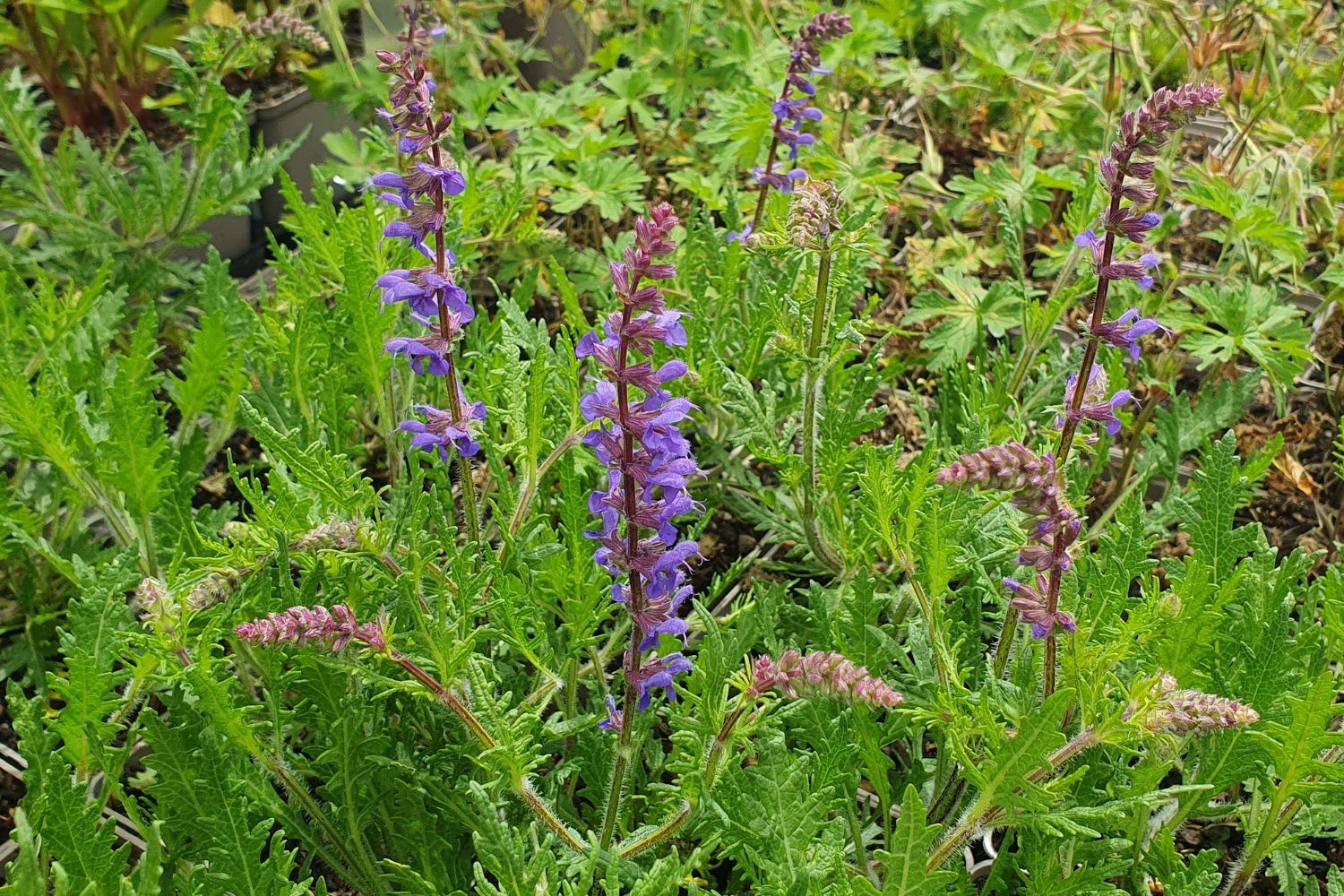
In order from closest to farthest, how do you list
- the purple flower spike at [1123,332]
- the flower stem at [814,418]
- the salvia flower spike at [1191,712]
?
the salvia flower spike at [1191,712]
the purple flower spike at [1123,332]
the flower stem at [814,418]

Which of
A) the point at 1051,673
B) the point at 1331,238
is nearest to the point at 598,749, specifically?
the point at 1051,673

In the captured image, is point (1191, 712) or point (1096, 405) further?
point (1096, 405)

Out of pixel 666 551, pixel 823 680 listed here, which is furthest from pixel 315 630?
pixel 823 680

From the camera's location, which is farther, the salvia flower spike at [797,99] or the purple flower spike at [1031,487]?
the salvia flower spike at [797,99]

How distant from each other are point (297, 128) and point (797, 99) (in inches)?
76.8

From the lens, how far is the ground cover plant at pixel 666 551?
3.58ft

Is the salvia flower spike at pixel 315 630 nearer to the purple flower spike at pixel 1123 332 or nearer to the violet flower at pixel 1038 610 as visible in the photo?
the violet flower at pixel 1038 610

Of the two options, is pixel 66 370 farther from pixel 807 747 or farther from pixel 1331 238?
pixel 1331 238

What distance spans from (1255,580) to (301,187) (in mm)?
2833

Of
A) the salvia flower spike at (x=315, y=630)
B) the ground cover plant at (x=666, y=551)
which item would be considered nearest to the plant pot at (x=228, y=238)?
the ground cover plant at (x=666, y=551)

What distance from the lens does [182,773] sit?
121 centimetres

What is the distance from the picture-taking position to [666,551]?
1.06 meters

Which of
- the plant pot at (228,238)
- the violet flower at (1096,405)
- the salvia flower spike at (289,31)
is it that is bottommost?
the plant pot at (228,238)

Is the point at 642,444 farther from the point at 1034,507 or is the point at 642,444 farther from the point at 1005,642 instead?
the point at 1005,642
